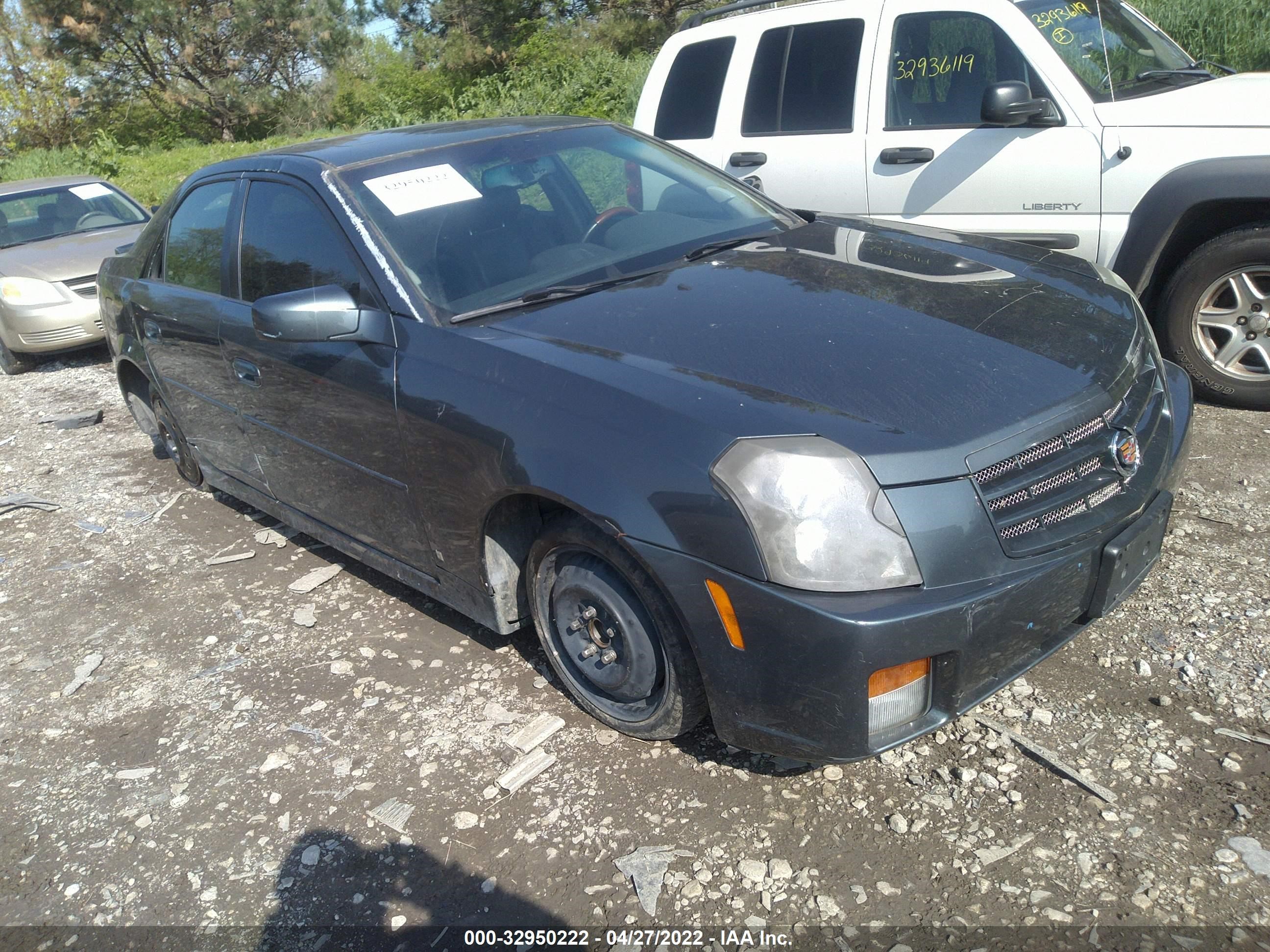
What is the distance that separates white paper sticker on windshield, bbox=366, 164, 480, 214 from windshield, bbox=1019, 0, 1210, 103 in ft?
10.7

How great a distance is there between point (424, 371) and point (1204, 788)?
246 centimetres

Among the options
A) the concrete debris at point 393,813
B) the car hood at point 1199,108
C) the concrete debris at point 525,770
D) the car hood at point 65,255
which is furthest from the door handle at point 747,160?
the car hood at point 65,255

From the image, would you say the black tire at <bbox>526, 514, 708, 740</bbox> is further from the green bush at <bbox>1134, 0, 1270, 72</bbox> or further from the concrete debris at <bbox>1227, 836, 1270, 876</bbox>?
the green bush at <bbox>1134, 0, 1270, 72</bbox>

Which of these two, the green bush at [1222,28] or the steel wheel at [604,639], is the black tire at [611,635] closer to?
the steel wheel at [604,639]

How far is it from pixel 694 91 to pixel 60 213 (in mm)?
6737

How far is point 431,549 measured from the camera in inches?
134

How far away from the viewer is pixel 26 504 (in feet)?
19.0

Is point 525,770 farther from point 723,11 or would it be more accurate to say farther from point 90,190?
point 90,190

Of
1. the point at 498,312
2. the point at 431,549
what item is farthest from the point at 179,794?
the point at 498,312

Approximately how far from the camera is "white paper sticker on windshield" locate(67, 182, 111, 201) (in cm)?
989

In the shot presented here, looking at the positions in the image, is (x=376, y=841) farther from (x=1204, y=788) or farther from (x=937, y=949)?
(x=1204, y=788)

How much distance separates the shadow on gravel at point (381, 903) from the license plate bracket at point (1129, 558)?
1605 mm

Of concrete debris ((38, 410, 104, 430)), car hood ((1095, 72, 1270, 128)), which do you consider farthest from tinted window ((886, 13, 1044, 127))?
concrete debris ((38, 410, 104, 430))

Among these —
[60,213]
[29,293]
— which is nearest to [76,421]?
[29,293]
